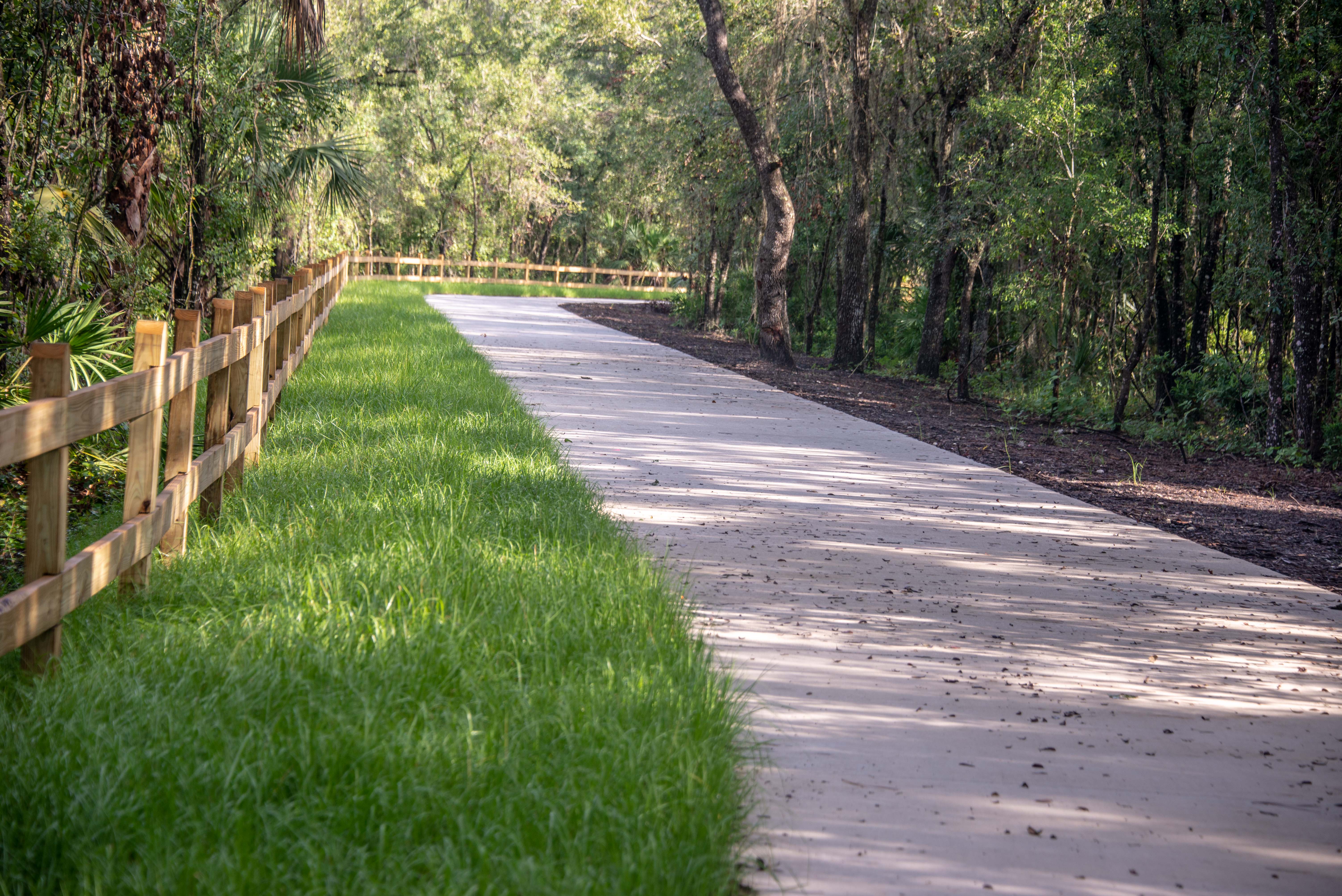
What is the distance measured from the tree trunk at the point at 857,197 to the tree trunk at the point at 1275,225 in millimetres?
6853

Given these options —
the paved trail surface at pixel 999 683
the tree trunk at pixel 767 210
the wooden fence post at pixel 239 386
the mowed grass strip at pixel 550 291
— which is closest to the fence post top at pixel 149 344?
the wooden fence post at pixel 239 386

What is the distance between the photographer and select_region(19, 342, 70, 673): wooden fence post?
10.9 feet

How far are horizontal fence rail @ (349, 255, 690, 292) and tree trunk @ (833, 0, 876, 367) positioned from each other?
55.4 ft

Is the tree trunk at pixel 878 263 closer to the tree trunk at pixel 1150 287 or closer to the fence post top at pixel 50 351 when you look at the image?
the tree trunk at pixel 1150 287

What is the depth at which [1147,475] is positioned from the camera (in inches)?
393

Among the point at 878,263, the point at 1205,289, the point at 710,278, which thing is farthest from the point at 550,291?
the point at 1205,289

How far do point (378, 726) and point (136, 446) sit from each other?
173 centimetres

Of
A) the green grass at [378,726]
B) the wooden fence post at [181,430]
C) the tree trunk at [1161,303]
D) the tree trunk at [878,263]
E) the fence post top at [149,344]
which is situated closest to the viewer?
the green grass at [378,726]

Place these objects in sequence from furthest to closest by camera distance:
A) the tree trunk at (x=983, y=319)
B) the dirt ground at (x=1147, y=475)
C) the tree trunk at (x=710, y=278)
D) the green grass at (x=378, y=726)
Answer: the tree trunk at (x=710, y=278)
the tree trunk at (x=983, y=319)
the dirt ground at (x=1147, y=475)
the green grass at (x=378, y=726)

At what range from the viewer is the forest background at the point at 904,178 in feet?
28.6

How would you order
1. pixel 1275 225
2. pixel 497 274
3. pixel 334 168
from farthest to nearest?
1. pixel 497 274
2. pixel 334 168
3. pixel 1275 225

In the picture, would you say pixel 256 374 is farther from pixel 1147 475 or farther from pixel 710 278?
pixel 710 278

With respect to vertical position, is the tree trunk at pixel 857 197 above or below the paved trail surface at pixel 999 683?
above

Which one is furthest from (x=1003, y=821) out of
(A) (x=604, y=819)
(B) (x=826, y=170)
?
(B) (x=826, y=170)
